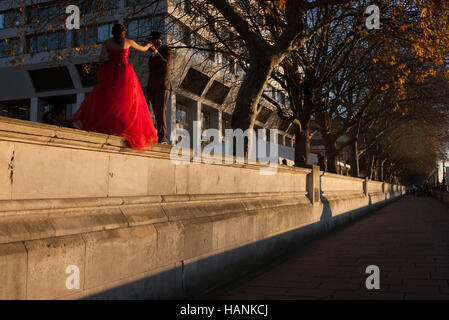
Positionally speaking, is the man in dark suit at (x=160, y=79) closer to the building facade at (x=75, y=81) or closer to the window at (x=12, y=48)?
the window at (x=12, y=48)

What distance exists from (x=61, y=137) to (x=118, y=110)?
44.5 inches

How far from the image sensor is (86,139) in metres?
3.53

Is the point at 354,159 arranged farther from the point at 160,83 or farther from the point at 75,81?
the point at 75,81

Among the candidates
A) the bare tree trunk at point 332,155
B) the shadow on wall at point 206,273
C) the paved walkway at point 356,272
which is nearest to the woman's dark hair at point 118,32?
the shadow on wall at point 206,273

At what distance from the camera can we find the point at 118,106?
4352 millimetres

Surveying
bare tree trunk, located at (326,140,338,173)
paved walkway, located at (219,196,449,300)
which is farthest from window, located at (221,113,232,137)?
paved walkway, located at (219,196,449,300)

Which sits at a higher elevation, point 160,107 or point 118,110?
point 160,107

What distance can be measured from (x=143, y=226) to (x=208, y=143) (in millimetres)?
39962

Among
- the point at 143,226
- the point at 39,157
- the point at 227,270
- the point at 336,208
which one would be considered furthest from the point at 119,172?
the point at 336,208

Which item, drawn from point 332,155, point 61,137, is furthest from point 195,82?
point 61,137

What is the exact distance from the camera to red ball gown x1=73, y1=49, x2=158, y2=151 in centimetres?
424

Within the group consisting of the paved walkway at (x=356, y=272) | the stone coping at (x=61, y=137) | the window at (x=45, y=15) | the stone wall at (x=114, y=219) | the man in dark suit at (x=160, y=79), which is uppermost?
the window at (x=45, y=15)

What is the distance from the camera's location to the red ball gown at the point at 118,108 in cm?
424
